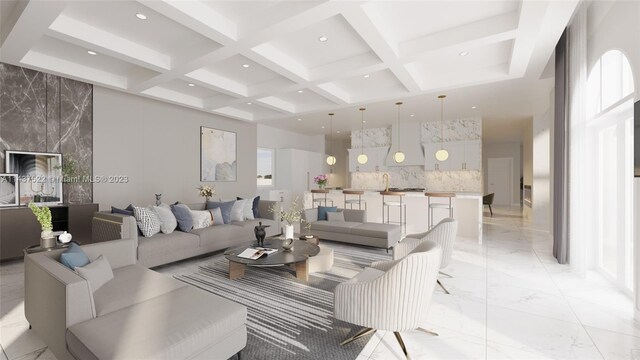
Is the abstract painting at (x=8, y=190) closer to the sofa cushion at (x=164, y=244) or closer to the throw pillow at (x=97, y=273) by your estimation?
the sofa cushion at (x=164, y=244)

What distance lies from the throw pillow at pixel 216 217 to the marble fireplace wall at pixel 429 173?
18.5 feet

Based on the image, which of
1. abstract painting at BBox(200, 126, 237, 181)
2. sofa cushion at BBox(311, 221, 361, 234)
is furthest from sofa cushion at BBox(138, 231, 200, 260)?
abstract painting at BBox(200, 126, 237, 181)

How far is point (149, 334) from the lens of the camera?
5.05 ft

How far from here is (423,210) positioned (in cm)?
645

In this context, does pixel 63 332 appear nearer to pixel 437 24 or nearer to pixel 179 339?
pixel 179 339

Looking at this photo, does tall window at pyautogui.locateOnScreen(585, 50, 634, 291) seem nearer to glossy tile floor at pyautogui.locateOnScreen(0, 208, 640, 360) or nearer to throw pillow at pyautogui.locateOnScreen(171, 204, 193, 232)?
glossy tile floor at pyautogui.locateOnScreen(0, 208, 640, 360)

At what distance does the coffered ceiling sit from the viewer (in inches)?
121

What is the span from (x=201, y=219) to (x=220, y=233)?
39 cm

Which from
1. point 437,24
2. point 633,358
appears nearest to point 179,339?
point 633,358

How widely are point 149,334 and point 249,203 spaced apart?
411cm

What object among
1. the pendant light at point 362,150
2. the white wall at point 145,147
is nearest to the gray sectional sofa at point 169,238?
the white wall at point 145,147

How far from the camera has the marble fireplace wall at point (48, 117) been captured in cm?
434

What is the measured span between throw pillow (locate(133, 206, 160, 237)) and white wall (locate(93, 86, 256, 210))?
7.14 ft

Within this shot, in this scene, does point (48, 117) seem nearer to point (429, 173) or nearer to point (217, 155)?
point (217, 155)
